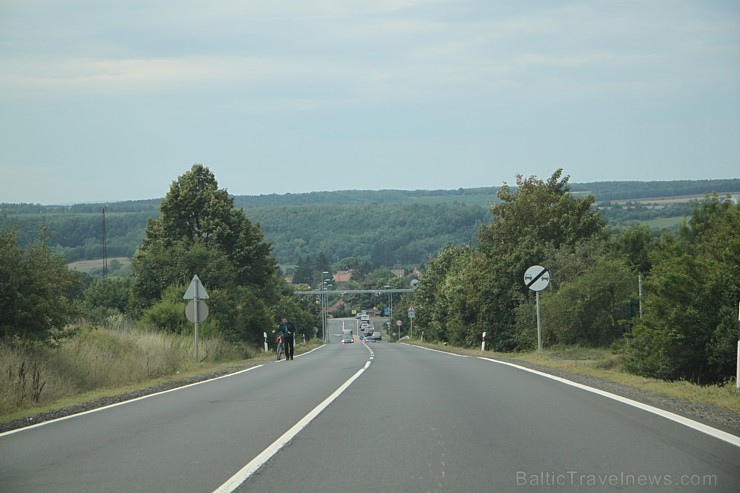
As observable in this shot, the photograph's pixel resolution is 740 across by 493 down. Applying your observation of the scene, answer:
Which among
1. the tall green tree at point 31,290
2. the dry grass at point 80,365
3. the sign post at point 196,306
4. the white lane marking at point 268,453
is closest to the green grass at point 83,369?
the dry grass at point 80,365

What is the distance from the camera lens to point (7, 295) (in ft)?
63.6

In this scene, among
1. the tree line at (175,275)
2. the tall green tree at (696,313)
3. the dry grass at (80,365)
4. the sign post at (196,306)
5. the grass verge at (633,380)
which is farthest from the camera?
the sign post at (196,306)

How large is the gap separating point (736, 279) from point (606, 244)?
31.8 meters

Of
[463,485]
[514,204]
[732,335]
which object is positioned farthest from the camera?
[514,204]

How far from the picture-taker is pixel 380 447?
384 inches

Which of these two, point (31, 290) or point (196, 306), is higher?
point (31, 290)

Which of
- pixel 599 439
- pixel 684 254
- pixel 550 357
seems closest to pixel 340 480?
pixel 599 439

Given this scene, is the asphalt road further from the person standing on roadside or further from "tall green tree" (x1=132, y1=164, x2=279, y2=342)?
"tall green tree" (x1=132, y1=164, x2=279, y2=342)

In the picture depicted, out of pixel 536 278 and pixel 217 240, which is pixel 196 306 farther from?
pixel 217 240

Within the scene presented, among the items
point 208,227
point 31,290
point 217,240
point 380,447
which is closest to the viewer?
point 380,447

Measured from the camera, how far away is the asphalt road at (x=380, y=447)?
7.90 m

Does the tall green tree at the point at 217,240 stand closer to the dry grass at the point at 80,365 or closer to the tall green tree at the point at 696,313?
the dry grass at the point at 80,365

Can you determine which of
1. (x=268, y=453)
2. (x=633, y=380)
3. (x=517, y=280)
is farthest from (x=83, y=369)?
(x=517, y=280)

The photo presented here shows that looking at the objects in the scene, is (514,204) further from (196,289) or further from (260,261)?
(196,289)
